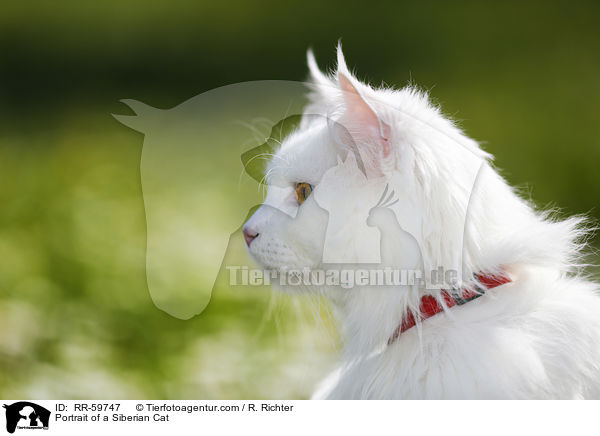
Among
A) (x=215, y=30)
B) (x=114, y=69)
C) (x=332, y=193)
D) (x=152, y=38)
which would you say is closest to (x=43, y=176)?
(x=114, y=69)

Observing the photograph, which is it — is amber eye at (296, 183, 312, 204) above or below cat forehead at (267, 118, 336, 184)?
below

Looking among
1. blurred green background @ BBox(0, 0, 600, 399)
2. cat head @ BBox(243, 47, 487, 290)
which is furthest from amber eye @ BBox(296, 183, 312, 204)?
blurred green background @ BBox(0, 0, 600, 399)

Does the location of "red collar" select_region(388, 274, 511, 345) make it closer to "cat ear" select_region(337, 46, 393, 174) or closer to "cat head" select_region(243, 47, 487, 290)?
"cat head" select_region(243, 47, 487, 290)

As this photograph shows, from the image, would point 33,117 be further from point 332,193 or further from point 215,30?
point 332,193

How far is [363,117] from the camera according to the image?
0.64m

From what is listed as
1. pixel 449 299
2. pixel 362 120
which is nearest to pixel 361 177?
pixel 362 120

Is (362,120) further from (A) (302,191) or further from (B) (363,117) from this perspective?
(A) (302,191)

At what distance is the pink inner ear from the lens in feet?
2.07

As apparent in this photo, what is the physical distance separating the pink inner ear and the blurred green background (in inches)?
34.0

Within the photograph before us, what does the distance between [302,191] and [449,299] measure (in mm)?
214

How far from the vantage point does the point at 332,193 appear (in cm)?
68
